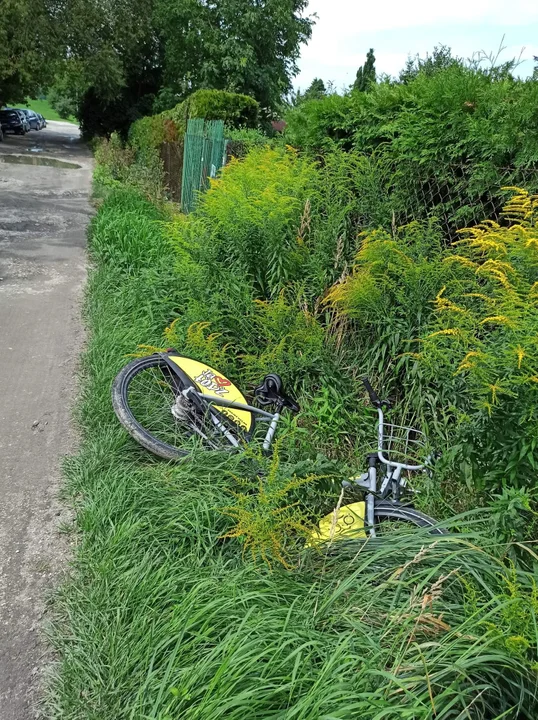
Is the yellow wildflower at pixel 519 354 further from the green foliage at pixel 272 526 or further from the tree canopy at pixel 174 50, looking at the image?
the tree canopy at pixel 174 50

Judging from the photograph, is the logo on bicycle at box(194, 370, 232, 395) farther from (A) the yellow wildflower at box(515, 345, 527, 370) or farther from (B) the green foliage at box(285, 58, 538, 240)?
(A) the yellow wildflower at box(515, 345, 527, 370)

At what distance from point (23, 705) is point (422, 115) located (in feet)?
14.3

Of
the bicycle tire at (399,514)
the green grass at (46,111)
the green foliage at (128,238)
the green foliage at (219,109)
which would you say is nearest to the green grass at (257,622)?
the bicycle tire at (399,514)

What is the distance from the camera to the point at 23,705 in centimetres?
213

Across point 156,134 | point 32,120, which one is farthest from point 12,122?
point 156,134

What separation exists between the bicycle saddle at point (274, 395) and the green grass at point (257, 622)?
0.48 meters

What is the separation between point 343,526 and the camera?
2.63 meters

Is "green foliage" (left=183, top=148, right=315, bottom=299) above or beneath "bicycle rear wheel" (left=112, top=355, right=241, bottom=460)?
above

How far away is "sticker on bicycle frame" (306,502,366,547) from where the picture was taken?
95.6 inches

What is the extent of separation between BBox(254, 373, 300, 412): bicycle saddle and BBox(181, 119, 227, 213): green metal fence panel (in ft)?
18.0

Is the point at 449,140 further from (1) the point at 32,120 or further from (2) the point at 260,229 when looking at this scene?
(1) the point at 32,120

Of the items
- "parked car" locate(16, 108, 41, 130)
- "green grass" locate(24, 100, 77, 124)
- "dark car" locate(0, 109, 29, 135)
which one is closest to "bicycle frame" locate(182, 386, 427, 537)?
"dark car" locate(0, 109, 29, 135)

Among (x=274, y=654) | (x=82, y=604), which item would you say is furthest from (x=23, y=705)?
(x=274, y=654)

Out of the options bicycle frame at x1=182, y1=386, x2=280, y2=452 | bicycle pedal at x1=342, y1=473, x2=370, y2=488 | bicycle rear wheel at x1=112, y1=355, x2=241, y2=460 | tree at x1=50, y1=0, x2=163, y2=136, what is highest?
tree at x1=50, y1=0, x2=163, y2=136
